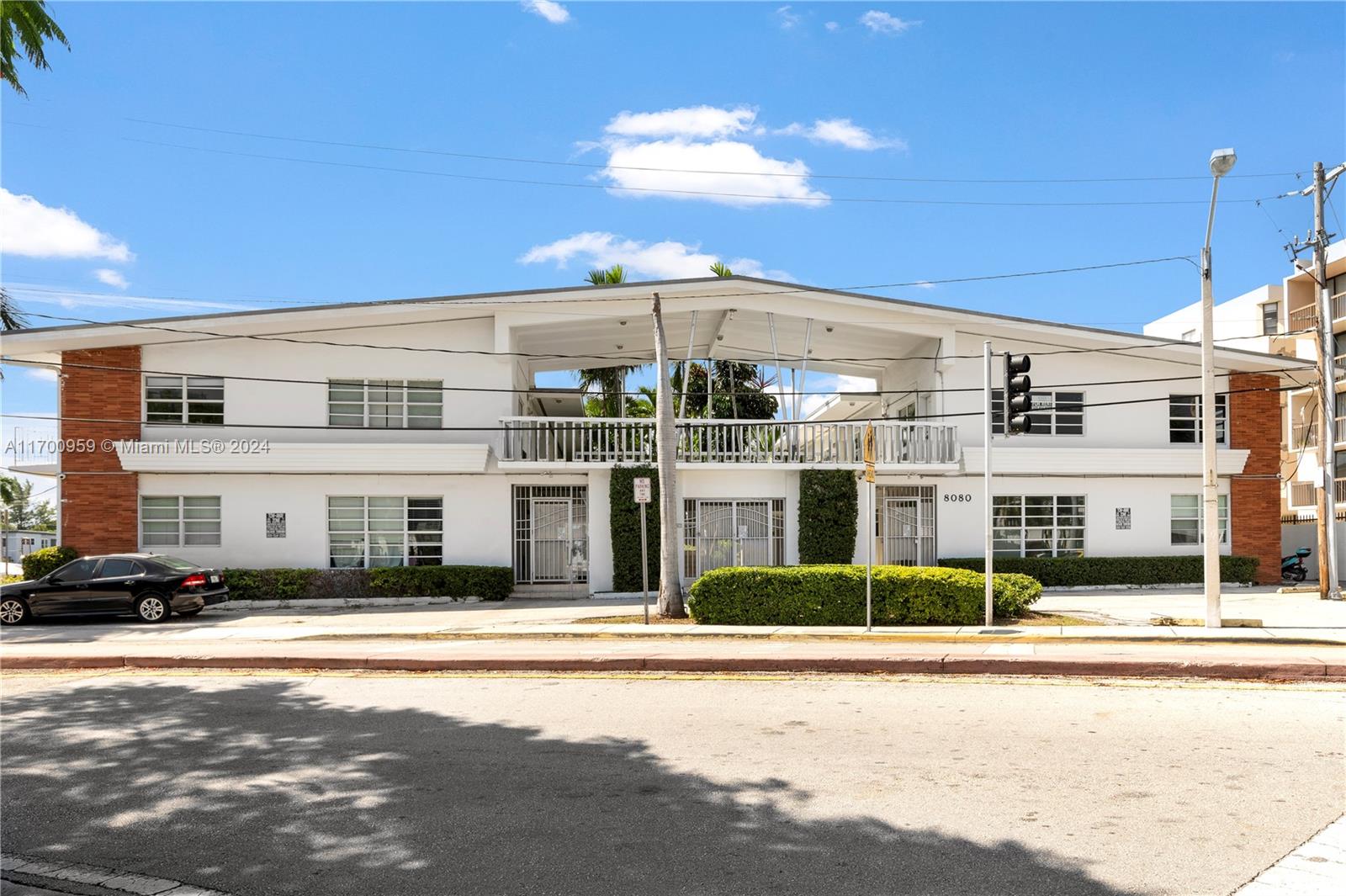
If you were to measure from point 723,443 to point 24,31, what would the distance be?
15.9 metres

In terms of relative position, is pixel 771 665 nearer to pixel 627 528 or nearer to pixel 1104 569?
pixel 627 528

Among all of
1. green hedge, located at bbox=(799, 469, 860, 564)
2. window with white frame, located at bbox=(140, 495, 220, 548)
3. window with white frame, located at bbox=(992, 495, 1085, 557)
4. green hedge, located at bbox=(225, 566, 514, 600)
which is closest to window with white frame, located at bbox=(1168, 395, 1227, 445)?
window with white frame, located at bbox=(992, 495, 1085, 557)

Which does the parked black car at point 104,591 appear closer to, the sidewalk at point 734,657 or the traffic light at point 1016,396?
the sidewalk at point 734,657

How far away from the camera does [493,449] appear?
79.6 ft

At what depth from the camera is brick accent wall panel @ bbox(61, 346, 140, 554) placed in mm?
23359

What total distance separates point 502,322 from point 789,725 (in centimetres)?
1722

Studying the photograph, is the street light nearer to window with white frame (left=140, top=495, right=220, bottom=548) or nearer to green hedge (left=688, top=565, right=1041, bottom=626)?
green hedge (left=688, top=565, right=1041, bottom=626)

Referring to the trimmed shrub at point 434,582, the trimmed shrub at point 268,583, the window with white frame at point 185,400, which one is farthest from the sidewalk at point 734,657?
the window with white frame at point 185,400

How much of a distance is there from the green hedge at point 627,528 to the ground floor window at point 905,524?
6.17 metres

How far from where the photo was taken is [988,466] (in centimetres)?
1578

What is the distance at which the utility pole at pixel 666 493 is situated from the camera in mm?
18438

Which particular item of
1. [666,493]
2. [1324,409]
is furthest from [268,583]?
[1324,409]

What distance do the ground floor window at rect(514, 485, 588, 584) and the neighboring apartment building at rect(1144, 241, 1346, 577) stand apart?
26.0m

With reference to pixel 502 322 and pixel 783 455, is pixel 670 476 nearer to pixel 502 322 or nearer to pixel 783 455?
pixel 783 455
